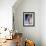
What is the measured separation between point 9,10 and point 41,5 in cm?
180

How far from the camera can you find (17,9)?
18.9ft

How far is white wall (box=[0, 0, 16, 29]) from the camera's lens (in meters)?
4.50

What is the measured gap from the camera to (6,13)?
14.9ft

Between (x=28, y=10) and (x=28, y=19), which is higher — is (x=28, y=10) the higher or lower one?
the higher one

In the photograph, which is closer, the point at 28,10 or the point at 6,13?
the point at 6,13

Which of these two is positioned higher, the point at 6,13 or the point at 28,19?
the point at 6,13

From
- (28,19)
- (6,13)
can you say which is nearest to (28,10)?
(28,19)

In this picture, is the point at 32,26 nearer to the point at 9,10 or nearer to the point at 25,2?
the point at 25,2

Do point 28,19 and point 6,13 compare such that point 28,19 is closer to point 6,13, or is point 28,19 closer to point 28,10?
point 28,10

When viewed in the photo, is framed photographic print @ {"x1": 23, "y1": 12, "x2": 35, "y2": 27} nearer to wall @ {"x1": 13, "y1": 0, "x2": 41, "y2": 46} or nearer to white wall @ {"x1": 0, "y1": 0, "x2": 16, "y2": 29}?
wall @ {"x1": 13, "y1": 0, "x2": 41, "y2": 46}

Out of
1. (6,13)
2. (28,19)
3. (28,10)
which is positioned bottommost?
(28,19)

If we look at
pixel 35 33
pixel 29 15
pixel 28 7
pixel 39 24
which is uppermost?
pixel 28 7

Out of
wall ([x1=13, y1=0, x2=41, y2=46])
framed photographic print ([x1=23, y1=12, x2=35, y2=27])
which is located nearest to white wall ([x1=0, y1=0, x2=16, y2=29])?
wall ([x1=13, y1=0, x2=41, y2=46])

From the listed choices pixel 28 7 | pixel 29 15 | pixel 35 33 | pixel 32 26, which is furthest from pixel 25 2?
pixel 35 33
